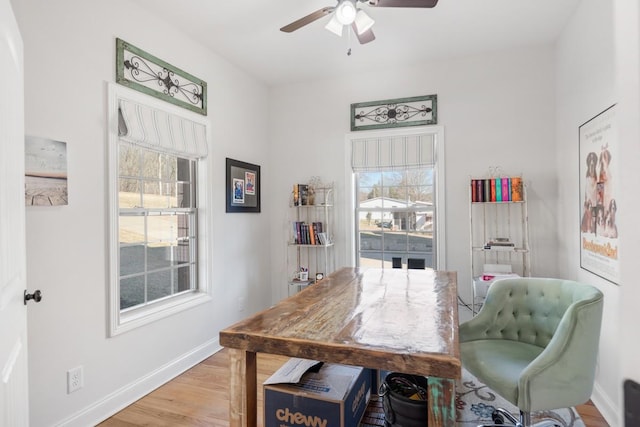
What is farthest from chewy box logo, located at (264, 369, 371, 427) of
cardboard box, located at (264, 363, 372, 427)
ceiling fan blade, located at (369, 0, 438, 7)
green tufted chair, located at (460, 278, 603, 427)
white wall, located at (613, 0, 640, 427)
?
ceiling fan blade, located at (369, 0, 438, 7)

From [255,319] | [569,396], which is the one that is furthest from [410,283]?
[255,319]

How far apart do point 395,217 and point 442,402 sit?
302cm

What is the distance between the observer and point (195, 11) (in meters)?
2.78

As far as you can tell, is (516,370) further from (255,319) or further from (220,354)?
(220,354)

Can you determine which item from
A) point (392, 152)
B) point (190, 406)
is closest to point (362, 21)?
point (392, 152)

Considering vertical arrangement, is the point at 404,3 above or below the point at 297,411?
above

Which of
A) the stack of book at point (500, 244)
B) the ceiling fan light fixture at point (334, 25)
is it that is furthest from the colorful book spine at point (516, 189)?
the ceiling fan light fixture at point (334, 25)

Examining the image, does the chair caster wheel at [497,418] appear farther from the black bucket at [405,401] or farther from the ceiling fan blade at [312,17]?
the ceiling fan blade at [312,17]

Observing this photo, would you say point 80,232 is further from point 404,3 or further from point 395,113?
point 395,113

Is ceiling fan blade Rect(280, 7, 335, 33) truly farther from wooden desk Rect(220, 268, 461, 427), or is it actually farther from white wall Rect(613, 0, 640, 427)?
white wall Rect(613, 0, 640, 427)

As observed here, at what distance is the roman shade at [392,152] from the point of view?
12.6ft

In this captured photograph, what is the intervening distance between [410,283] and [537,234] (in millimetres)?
1910

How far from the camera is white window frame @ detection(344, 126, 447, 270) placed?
374 centimetres

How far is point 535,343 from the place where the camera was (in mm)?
2066
